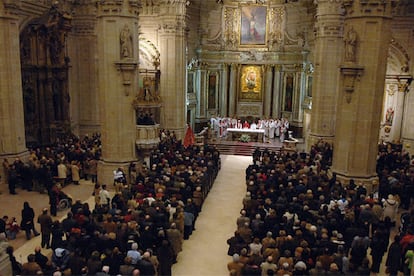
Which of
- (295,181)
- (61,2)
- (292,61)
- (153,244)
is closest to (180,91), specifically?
(61,2)

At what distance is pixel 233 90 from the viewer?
109 ft

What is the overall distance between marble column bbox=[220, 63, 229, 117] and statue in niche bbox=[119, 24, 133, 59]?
676 inches

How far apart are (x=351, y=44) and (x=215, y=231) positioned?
823 cm

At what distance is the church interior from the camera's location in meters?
15.2

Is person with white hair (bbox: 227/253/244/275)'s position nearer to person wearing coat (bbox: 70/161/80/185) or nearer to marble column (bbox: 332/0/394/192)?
marble column (bbox: 332/0/394/192)

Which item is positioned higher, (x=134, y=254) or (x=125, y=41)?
(x=125, y=41)

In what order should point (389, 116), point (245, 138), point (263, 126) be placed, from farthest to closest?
1. point (263, 126)
2. point (245, 138)
3. point (389, 116)

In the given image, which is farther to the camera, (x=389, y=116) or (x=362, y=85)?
(x=389, y=116)

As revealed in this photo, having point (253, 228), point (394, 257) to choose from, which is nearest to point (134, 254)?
point (253, 228)

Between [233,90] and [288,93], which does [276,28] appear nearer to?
[288,93]

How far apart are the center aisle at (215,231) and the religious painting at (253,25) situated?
50.1 feet

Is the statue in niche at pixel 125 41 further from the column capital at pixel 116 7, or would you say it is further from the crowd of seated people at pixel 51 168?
the crowd of seated people at pixel 51 168

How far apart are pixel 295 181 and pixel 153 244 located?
649 cm

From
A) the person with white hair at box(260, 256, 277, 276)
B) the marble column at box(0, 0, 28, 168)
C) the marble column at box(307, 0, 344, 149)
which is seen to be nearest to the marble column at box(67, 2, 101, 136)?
the marble column at box(0, 0, 28, 168)
